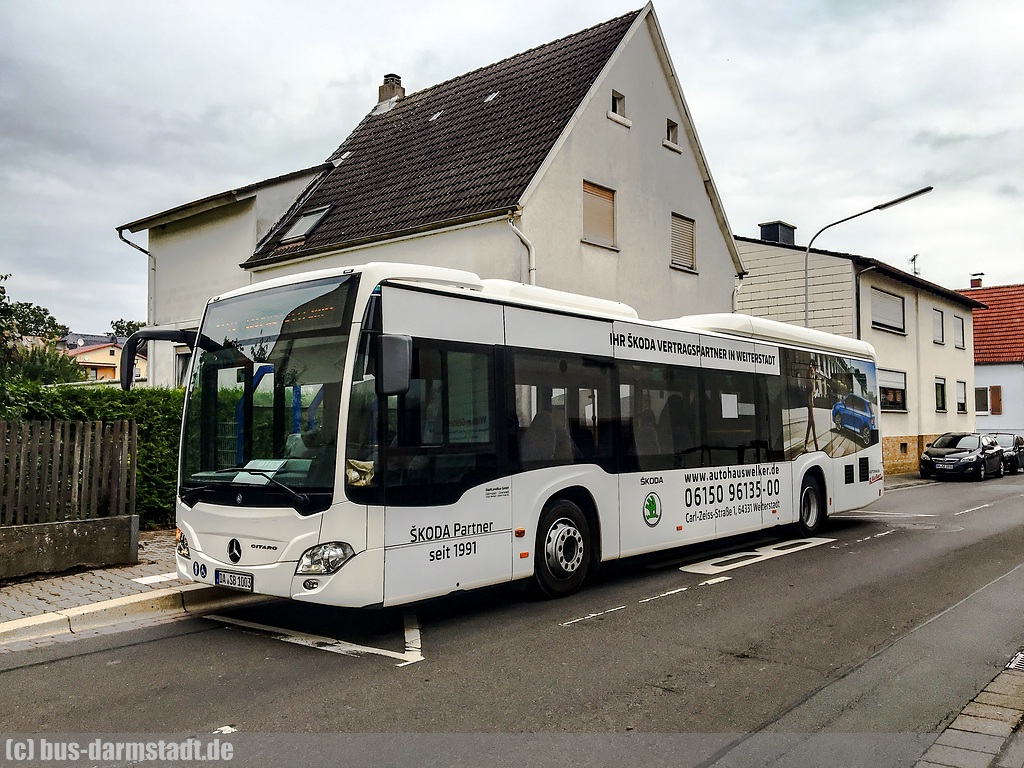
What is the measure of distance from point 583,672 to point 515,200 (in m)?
10.9

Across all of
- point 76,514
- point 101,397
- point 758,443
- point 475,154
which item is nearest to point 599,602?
point 758,443

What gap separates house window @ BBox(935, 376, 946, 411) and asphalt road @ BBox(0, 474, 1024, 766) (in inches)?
1080

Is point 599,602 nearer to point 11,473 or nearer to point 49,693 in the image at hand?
point 49,693

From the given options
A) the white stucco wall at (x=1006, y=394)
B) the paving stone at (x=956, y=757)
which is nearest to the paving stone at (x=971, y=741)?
the paving stone at (x=956, y=757)

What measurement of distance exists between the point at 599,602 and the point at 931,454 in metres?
22.6

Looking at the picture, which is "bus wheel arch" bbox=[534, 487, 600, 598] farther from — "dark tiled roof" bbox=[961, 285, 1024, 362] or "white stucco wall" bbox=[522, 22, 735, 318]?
"dark tiled roof" bbox=[961, 285, 1024, 362]

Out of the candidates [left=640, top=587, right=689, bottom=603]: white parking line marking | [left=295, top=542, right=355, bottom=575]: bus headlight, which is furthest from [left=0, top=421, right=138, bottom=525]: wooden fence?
[left=640, top=587, right=689, bottom=603]: white parking line marking

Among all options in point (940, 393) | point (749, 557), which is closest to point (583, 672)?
point (749, 557)

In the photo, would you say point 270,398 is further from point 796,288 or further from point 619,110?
point 796,288

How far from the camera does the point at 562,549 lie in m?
8.51

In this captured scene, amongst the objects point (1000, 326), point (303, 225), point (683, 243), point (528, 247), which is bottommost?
point (528, 247)

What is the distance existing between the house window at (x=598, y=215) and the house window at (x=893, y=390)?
15.2 meters

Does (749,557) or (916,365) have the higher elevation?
(916,365)

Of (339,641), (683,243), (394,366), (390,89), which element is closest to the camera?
(394,366)
